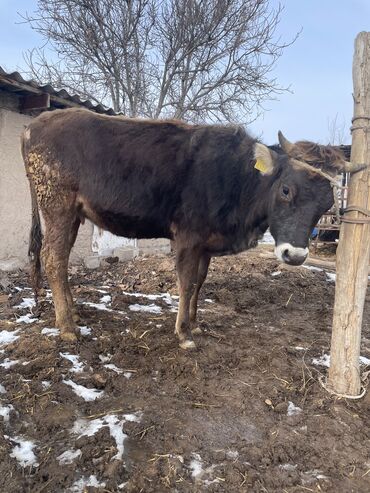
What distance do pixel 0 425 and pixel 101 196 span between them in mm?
2551

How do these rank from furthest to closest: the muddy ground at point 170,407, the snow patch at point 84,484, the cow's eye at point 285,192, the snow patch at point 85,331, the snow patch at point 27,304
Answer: the snow patch at point 27,304, the snow patch at point 85,331, the cow's eye at point 285,192, the muddy ground at point 170,407, the snow patch at point 84,484

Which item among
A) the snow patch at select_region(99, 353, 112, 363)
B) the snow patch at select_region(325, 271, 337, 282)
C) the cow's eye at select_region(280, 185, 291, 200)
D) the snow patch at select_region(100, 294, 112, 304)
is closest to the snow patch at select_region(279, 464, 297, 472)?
the snow patch at select_region(99, 353, 112, 363)

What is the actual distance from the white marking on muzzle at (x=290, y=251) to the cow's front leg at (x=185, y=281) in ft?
3.26

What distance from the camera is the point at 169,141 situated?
4828 millimetres

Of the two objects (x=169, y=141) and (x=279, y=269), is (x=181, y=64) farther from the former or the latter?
(x=169, y=141)

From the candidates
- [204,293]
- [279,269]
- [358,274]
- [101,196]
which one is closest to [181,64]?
[279,269]

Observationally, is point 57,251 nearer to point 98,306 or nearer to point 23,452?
point 98,306

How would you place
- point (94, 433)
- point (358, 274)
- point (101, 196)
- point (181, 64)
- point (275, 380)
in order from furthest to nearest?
point (181, 64) < point (101, 196) < point (275, 380) < point (358, 274) < point (94, 433)

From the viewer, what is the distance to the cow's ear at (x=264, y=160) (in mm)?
4320

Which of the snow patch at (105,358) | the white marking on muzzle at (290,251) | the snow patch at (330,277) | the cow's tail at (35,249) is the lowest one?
the snow patch at (105,358)

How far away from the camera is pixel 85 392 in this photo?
11.6 feet

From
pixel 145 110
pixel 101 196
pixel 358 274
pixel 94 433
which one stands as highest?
pixel 145 110

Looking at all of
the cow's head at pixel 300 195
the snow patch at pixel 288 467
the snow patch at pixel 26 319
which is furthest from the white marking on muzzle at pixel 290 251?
the snow patch at pixel 26 319

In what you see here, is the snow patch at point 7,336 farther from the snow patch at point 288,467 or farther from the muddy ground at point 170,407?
the snow patch at point 288,467
